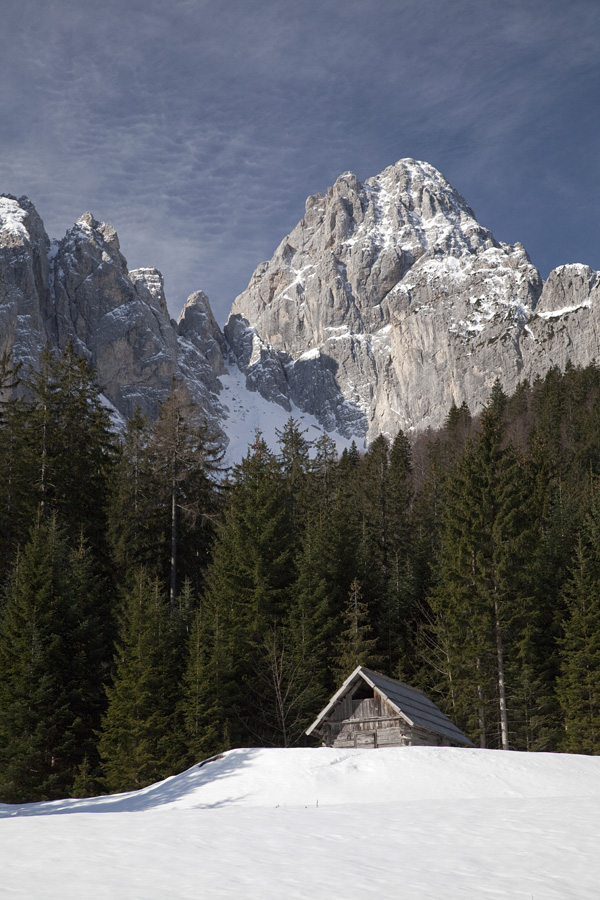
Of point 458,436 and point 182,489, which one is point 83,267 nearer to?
point 458,436

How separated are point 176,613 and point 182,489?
5.74 m

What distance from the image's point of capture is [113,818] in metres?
12.8

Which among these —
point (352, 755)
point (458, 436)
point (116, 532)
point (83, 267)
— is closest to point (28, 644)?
point (116, 532)

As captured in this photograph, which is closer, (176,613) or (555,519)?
(176,613)

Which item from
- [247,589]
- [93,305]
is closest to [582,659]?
[247,589]

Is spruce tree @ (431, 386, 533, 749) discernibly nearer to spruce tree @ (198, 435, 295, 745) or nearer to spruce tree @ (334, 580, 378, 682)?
spruce tree @ (334, 580, 378, 682)

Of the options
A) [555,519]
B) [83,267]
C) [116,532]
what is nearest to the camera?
[116,532]

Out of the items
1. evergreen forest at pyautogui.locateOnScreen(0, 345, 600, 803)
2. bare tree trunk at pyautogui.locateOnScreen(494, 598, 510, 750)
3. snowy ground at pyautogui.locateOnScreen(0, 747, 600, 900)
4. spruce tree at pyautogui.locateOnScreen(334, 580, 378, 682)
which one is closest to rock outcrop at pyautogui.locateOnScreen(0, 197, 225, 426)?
evergreen forest at pyautogui.locateOnScreen(0, 345, 600, 803)

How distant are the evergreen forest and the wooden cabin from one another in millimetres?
5115

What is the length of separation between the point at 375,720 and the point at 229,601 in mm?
11933

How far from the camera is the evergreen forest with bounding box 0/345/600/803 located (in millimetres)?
28422

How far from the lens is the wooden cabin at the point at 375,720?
79.5 ft

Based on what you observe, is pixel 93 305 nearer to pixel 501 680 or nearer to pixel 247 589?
pixel 247 589

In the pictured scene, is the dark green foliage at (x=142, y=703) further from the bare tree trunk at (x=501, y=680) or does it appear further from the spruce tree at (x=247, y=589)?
the bare tree trunk at (x=501, y=680)
